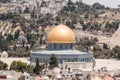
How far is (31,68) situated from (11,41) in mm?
32824

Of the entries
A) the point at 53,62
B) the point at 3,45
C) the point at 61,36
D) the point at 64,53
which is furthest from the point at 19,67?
the point at 3,45

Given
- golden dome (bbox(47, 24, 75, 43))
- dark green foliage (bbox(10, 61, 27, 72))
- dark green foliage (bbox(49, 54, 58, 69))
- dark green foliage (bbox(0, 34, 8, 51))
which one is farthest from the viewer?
dark green foliage (bbox(0, 34, 8, 51))

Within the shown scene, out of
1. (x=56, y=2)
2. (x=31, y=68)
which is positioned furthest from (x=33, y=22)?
(x=31, y=68)

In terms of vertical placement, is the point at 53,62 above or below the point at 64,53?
above

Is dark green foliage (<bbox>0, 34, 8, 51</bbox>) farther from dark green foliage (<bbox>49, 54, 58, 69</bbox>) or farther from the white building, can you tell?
dark green foliage (<bbox>49, 54, 58, 69</bbox>)

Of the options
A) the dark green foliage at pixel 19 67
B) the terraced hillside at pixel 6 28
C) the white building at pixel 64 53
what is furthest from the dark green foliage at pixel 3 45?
the dark green foliage at pixel 19 67

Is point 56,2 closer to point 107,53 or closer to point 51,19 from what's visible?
point 51,19

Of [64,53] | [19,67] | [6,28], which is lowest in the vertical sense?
[6,28]

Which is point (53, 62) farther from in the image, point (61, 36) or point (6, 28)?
point (6, 28)

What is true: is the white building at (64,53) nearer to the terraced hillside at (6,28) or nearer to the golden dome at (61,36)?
the golden dome at (61,36)

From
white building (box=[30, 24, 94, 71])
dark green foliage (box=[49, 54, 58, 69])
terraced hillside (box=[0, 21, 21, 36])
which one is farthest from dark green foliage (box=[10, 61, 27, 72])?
terraced hillside (box=[0, 21, 21, 36])

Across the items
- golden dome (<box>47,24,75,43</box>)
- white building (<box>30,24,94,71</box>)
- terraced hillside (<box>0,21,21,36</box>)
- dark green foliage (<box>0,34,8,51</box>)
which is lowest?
terraced hillside (<box>0,21,21,36</box>)

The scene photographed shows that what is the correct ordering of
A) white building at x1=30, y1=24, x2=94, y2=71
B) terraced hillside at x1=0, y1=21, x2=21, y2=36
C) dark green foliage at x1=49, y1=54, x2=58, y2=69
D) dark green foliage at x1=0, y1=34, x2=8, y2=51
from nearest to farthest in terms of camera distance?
1. dark green foliage at x1=49, y1=54, x2=58, y2=69
2. white building at x1=30, y1=24, x2=94, y2=71
3. dark green foliage at x1=0, y1=34, x2=8, y2=51
4. terraced hillside at x1=0, y1=21, x2=21, y2=36

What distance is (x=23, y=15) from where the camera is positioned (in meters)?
102
